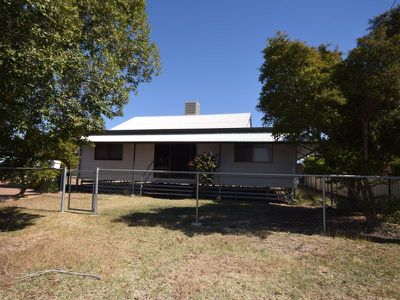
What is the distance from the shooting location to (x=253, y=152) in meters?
17.4

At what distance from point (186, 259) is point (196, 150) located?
12.3 meters

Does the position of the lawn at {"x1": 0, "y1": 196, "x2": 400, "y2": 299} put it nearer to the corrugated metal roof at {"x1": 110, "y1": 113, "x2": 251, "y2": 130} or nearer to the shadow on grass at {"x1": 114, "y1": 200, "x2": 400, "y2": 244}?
the shadow on grass at {"x1": 114, "y1": 200, "x2": 400, "y2": 244}

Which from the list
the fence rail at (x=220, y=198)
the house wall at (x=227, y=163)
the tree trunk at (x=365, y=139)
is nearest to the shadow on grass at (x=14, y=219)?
the fence rail at (x=220, y=198)

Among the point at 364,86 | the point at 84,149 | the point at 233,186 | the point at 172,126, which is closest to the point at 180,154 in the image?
the point at 172,126

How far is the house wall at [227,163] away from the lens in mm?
16812

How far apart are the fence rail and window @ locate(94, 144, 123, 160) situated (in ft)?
3.47

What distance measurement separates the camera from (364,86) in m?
9.05

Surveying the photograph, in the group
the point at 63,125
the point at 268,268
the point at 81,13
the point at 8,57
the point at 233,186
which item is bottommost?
the point at 268,268

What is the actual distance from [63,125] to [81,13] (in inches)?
127

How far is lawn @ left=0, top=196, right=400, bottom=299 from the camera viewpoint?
17.0ft

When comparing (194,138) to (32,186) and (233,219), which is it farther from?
(32,186)

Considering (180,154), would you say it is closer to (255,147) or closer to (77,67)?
(255,147)

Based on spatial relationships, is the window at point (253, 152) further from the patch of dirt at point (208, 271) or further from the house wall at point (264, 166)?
the patch of dirt at point (208, 271)

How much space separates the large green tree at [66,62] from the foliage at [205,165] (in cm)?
602
